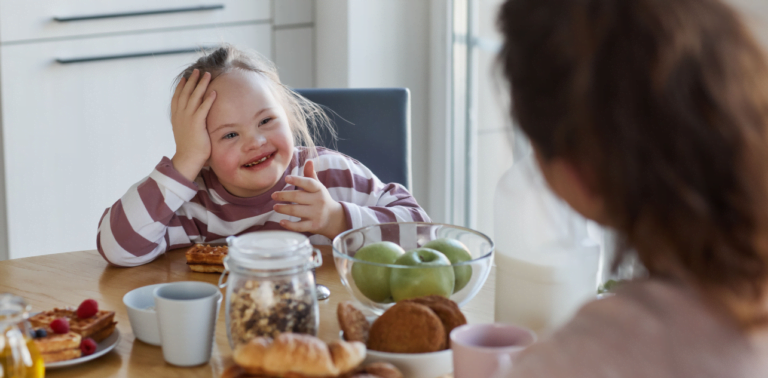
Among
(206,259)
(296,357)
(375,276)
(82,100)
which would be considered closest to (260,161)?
(206,259)

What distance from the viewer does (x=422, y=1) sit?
2680mm

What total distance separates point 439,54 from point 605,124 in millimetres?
2241

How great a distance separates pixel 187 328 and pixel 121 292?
338 millimetres

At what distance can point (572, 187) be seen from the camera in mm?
539

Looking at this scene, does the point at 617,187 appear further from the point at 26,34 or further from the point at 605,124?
the point at 26,34

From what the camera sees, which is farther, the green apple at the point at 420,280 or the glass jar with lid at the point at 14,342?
the green apple at the point at 420,280

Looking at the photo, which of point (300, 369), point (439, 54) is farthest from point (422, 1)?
point (300, 369)

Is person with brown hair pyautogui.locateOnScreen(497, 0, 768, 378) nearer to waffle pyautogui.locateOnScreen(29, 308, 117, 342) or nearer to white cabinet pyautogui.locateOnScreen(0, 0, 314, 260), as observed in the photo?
waffle pyautogui.locateOnScreen(29, 308, 117, 342)

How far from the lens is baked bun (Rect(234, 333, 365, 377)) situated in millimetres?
675

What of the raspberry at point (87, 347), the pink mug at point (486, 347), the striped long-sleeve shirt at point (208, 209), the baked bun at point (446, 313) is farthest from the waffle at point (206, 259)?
the pink mug at point (486, 347)

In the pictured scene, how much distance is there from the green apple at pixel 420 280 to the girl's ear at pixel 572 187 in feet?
1.19

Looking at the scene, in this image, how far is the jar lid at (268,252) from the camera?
30.7 inches

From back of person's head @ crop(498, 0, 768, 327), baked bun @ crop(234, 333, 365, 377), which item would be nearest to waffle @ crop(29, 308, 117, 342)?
baked bun @ crop(234, 333, 365, 377)

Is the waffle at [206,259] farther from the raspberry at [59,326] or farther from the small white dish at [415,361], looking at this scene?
the small white dish at [415,361]
